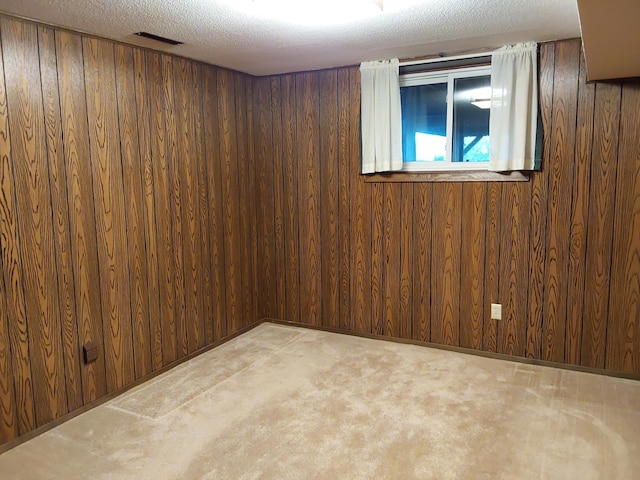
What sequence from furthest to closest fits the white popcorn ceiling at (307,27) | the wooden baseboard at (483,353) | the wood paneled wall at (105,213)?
the wooden baseboard at (483,353) → the wood paneled wall at (105,213) → the white popcorn ceiling at (307,27)

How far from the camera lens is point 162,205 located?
331cm

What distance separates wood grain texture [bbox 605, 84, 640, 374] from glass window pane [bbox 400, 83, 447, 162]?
1152mm

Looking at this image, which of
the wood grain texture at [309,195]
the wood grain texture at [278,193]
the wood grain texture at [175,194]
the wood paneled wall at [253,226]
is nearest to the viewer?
the wood paneled wall at [253,226]

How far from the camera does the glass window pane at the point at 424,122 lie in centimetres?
362

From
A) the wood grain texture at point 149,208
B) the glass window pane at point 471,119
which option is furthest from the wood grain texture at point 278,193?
the glass window pane at point 471,119

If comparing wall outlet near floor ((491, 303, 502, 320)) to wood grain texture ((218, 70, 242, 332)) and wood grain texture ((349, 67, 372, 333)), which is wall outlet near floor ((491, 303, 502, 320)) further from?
wood grain texture ((218, 70, 242, 332))

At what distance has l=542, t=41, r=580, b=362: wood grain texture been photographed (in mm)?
3100

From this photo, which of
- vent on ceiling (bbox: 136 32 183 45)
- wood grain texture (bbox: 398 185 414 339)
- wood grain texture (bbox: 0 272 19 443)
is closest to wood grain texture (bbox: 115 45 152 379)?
vent on ceiling (bbox: 136 32 183 45)

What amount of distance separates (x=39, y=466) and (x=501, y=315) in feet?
9.65

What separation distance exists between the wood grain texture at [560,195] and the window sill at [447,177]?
227 mm

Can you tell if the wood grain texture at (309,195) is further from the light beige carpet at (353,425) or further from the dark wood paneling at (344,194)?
the light beige carpet at (353,425)

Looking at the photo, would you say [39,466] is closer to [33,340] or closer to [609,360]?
[33,340]

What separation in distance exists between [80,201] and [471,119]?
2.65m

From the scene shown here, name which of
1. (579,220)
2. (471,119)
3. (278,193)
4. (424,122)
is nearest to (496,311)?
(579,220)
